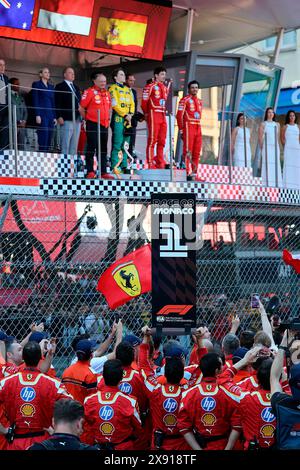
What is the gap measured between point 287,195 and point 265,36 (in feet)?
26.0

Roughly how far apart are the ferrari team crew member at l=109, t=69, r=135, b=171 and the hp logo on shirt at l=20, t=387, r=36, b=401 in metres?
7.73

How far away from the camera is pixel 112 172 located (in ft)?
48.5

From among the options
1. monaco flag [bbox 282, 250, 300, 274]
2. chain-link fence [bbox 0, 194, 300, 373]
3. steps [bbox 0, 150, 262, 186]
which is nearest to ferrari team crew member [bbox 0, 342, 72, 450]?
chain-link fence [bbox 0, 194, 300, 373]

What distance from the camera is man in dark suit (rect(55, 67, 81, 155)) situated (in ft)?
52.9

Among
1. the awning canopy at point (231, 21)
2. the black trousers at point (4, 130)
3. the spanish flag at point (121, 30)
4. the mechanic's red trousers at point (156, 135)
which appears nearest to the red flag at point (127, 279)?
the black trousers at point (4, 130)

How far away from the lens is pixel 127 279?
9.97m

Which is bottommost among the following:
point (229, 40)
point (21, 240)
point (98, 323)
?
point (98, 323)

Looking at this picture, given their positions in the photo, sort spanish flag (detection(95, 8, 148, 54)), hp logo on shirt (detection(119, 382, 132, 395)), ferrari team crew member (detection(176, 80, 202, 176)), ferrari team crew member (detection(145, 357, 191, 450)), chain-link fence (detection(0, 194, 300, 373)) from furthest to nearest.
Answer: spanish flag (detection(95, 8, 148, 54))
ferrari team crew member (detection(176, 80, 202, 176))
chain-link fence (detection(0, 194, 300, 373))
hp logo on shirt (detection(119, 382, 132, 395))
ferrari team crew member (detection(145, 357, 191, 450))

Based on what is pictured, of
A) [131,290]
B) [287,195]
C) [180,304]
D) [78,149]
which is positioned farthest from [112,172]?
[180,304]

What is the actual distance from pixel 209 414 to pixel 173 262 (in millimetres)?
1745

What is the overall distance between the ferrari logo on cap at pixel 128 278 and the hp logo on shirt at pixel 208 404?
9.04 ft

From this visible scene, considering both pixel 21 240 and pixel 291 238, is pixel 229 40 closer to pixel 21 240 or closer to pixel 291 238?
pixel 291 238

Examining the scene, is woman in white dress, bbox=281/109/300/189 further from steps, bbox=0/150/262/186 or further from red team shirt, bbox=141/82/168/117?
red team shirt, bbox=141/82/168/117

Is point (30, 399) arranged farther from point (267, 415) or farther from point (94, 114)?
point (94, 114)
